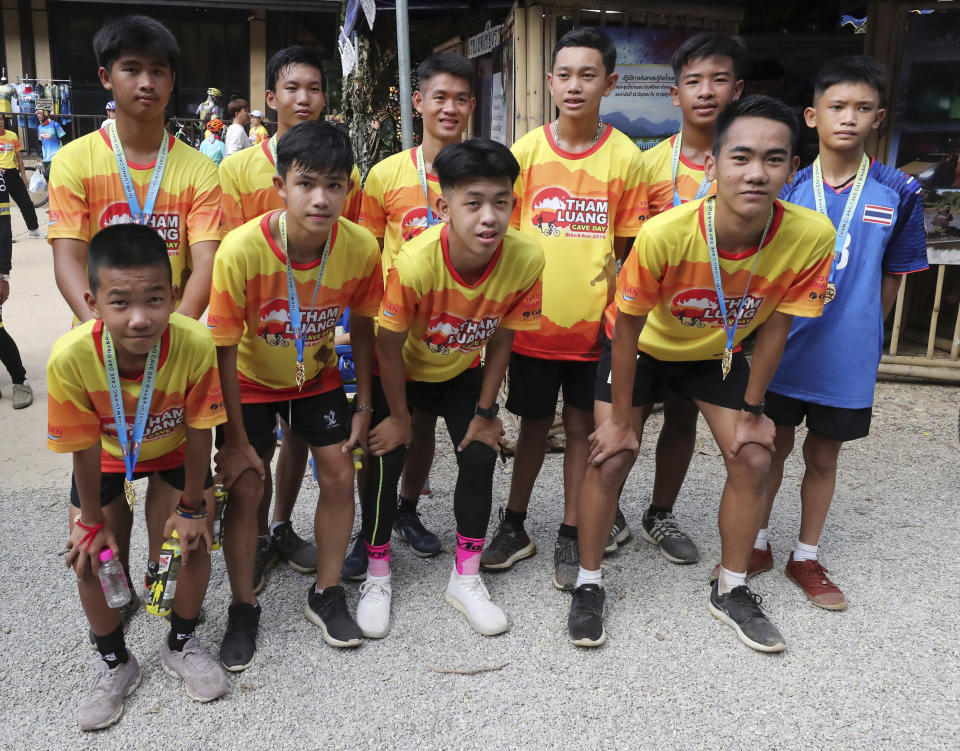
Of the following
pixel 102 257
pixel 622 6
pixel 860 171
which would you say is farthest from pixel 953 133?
pixel 102 257

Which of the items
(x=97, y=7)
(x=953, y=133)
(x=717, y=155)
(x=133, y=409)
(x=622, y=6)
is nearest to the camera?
(x=133, y=409)

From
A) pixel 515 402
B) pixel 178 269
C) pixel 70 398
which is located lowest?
pixel 515 402

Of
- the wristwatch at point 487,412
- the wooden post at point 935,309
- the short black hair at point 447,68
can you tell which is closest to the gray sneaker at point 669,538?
the wristwatch at point 487,412

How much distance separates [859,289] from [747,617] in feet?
4.37

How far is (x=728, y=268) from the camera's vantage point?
285 centimetres

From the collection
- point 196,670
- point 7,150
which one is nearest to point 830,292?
point 196,670

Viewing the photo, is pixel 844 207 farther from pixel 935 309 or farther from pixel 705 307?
pixel 935 309

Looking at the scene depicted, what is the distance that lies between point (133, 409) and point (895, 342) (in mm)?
5317

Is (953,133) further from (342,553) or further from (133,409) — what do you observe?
(133,409)

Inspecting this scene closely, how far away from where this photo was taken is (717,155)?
2.81 meters

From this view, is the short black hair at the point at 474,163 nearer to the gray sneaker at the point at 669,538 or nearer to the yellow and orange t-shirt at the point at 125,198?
the yellow and orange t-shirt at the point at 125,198

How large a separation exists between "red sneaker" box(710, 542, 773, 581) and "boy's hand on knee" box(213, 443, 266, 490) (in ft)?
6.30

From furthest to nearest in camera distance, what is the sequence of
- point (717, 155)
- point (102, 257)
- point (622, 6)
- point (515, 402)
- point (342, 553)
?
1. point (622, 6)
2. point (515, 402)
3. point (342, 553)
4. point (717, 155)
5. point (102, 257)

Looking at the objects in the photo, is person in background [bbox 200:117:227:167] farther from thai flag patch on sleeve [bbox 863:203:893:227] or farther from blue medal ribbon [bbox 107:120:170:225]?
thai flag patch on sleeve [bbox 863:203:893:227]
